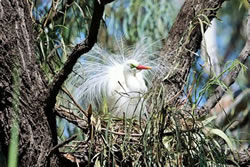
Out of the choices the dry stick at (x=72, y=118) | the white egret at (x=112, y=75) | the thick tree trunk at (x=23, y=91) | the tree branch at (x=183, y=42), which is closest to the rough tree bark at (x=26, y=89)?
the thick tree trunk at (x=23, y=91)

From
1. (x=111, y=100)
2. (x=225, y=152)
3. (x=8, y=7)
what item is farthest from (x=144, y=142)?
(x=111, y=100)

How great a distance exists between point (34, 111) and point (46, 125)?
0.15ft

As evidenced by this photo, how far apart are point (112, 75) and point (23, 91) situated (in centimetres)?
84

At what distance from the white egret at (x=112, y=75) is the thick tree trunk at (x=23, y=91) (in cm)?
64

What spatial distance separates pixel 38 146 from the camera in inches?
46.3

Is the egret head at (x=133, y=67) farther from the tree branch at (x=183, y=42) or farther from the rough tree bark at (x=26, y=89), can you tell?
the rough tree bark at (x=26, y=89)

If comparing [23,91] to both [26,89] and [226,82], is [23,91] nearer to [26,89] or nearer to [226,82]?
[26,89]

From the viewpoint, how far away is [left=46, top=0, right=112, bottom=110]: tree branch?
3.29 ft

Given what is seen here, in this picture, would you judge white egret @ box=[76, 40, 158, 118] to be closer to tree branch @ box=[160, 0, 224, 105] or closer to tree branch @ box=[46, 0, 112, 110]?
tree branch @ box=[160, 0, 224, 105]

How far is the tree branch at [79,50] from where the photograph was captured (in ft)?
3.29

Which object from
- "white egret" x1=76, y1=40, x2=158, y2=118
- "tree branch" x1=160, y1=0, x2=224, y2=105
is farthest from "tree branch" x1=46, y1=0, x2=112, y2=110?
"white egret" x1=76, y1=40, x2=158, y2=118

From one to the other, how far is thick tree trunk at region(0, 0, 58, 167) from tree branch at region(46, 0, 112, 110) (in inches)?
1.0

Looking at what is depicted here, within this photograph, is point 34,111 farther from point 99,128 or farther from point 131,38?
point 131,38

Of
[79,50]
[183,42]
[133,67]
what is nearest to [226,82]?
[183,42]
